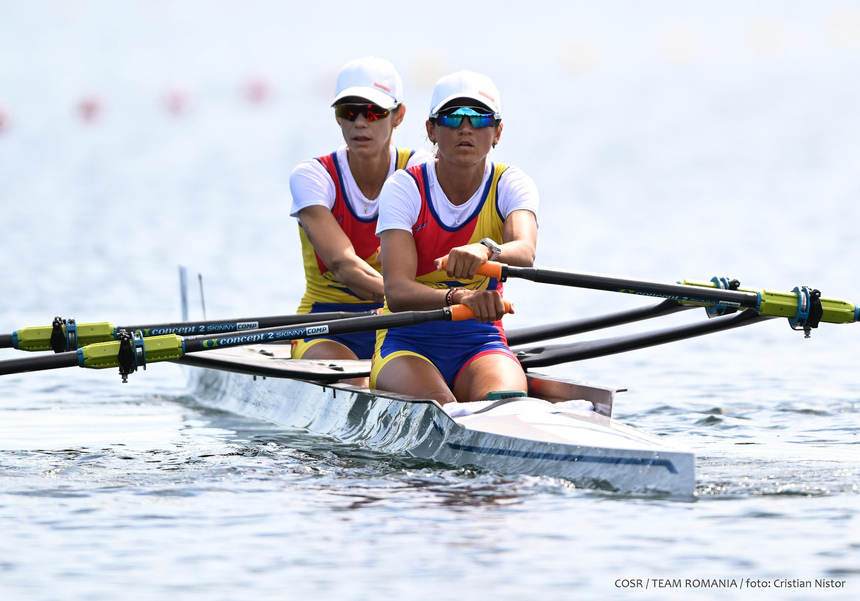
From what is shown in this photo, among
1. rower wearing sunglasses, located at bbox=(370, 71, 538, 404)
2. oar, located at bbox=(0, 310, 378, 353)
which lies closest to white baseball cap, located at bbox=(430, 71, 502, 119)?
rower wearing sunglasses, located at bbox=(370, 71, 538, 404)

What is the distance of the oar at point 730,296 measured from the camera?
665 cm

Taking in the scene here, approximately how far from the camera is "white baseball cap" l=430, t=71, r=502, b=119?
21.8ft

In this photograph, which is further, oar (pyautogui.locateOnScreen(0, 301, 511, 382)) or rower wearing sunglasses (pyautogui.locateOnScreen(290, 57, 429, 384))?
rower wearing sunglasses (pyautogui.locateOnScreen(290, 57, 429, 384))

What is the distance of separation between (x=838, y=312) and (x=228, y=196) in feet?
121

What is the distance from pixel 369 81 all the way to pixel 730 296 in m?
2.68

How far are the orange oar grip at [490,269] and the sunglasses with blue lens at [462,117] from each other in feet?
2.62

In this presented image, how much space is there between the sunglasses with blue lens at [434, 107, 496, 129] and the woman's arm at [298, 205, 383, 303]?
150 cm

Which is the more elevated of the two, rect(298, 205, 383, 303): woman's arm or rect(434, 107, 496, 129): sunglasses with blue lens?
rect(434, 107, 496, 129): sunglasses with blue lens

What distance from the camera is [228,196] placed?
1690 inches

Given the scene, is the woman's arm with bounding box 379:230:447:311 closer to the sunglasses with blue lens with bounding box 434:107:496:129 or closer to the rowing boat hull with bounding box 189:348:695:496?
the rowing boat hull with bounding box 189:348:695:496

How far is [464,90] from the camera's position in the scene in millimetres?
6645

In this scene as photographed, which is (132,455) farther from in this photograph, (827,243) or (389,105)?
(827,243)

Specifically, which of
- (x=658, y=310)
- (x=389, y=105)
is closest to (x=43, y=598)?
(x=389, y=105)

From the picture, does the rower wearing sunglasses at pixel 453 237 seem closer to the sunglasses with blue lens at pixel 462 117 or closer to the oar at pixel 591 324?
the sunglasses with blue lens at pixel 462 117
